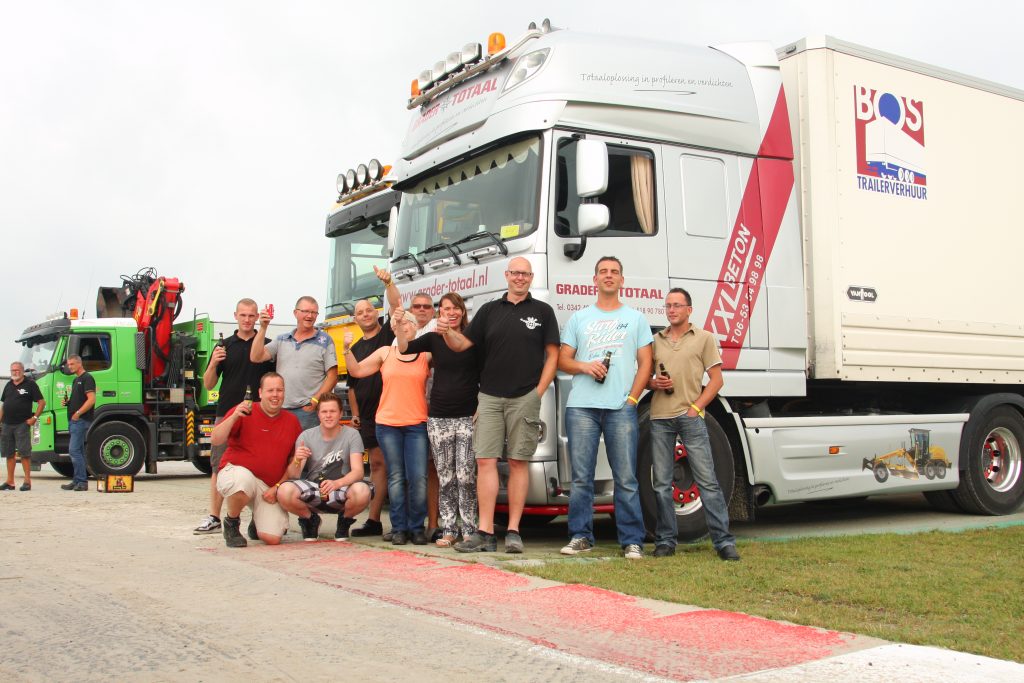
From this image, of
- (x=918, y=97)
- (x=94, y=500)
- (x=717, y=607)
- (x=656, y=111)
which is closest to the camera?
(x=717, y=607)

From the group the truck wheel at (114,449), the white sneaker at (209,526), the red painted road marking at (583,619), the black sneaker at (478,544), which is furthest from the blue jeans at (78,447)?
the black sneaker at (478,544)

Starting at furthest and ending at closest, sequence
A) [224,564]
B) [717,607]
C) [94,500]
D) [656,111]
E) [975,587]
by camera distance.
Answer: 1. [94,500]
2. [656,111]
3. [224,564]
4. [975,587]
5. [717,607]

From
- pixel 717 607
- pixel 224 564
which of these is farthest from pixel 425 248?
pixel 717 607

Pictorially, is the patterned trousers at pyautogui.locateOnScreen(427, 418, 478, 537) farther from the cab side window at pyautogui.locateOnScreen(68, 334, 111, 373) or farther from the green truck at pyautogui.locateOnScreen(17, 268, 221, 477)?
the cab side window at pyautogui.locateOnScreen(68, 334, 111, 373)

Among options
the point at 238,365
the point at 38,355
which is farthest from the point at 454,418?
the point at 38,355

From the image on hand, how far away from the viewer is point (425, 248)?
28.6 ft

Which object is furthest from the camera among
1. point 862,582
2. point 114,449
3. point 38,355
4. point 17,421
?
point 38,355

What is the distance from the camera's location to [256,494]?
784 centimetres

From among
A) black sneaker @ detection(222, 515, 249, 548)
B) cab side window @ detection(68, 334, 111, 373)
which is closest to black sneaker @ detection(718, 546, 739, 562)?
black sneaker @ detection(222, 515, 249, 548)

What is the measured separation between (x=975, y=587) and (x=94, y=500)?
396 inches

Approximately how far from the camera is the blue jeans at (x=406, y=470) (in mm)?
8086

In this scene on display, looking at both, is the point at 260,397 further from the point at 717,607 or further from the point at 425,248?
the point at 717,607

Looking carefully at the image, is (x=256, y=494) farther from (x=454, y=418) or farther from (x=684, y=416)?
(x=684, y=416)

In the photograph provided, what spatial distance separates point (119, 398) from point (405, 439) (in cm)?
1033
